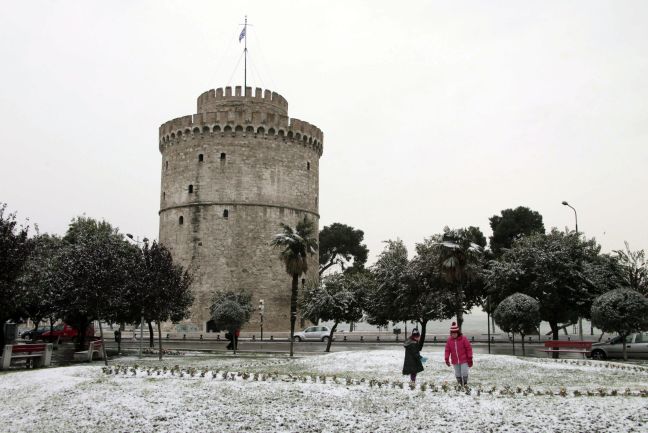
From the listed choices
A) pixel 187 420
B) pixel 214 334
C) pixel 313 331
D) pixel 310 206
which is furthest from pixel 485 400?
pixel 310 206

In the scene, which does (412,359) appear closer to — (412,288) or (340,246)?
(412,288)

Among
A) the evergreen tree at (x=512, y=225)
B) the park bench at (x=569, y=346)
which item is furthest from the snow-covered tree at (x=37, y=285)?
the evergreen tree at (x=512, y=225)

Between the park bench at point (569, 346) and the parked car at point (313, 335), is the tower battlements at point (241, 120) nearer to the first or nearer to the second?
the parked car at point (313, 335)

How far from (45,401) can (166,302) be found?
12.3 metres

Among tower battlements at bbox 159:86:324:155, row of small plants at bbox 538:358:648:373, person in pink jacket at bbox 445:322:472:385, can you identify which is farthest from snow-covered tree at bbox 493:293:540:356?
tower battlements at bbox 159:86:324:155

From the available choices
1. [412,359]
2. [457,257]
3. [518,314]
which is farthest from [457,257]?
[412,359]

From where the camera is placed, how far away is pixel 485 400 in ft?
41.1

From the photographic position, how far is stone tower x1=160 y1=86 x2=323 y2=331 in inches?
1957

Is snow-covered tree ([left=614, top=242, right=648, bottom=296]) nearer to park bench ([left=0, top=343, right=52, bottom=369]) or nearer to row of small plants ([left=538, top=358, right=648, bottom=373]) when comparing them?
row of small plants ([left=538, top=358, right=648, bottom=373])

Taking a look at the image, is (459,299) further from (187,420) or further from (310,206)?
(310,206)

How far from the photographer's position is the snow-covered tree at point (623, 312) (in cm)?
2466

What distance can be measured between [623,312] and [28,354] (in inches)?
821

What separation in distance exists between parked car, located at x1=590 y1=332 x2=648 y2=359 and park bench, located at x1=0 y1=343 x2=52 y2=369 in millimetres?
21251

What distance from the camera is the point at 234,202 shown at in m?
50.0
